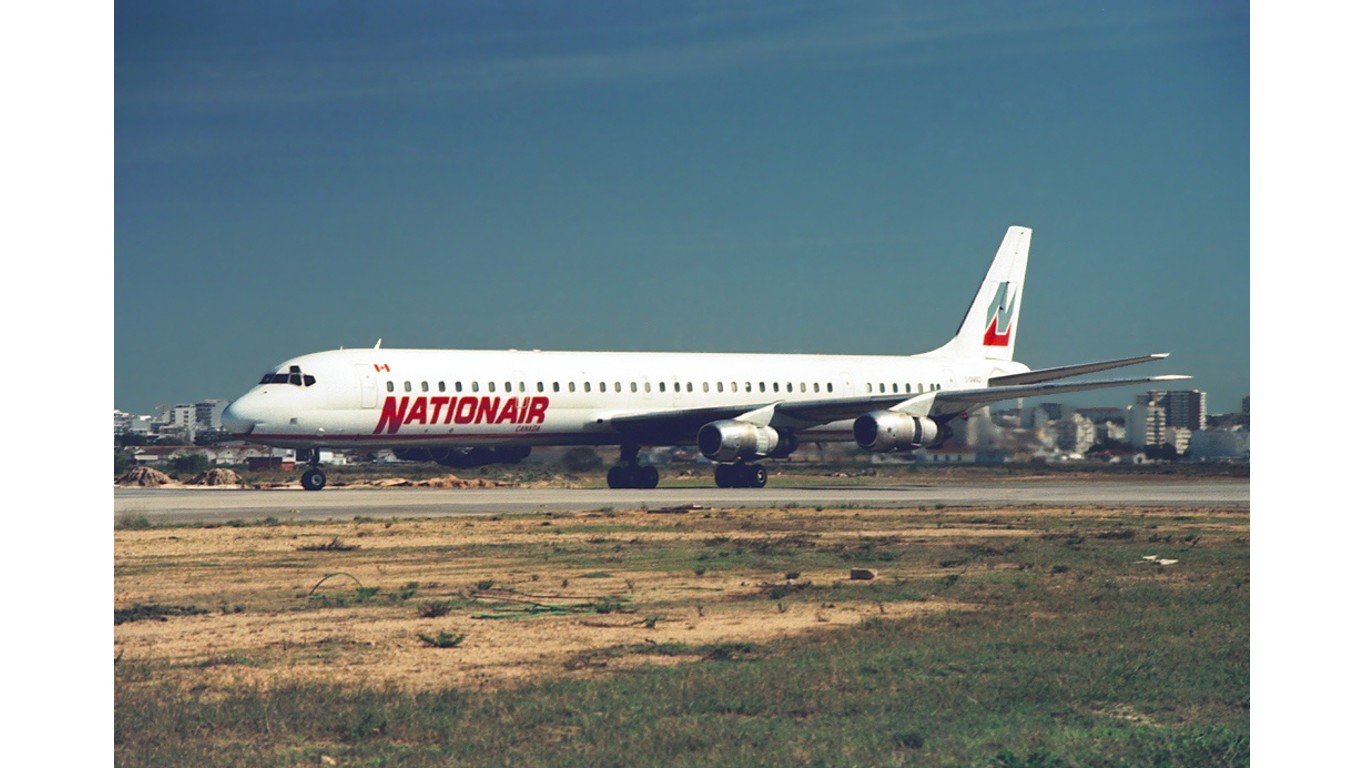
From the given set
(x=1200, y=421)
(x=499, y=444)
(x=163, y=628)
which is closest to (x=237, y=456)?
(x=499, y=444)

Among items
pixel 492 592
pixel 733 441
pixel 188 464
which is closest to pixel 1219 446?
pixel 492 592

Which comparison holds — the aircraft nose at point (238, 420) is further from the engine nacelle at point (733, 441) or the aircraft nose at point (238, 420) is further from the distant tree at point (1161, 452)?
the distant tree at point (1161, 452)

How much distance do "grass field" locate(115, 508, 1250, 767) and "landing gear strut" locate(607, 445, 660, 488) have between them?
20314 millimetres

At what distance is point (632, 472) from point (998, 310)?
1855 centimetres

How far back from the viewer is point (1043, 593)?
57.6 ft

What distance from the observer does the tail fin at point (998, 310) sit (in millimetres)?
55438

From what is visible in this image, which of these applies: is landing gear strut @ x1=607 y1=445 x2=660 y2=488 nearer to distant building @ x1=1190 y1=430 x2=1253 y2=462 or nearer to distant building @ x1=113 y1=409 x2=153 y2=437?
distant building @ x1=1190 y1=430 x2=1253 y2=462

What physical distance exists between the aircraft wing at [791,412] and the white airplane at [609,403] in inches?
2.1

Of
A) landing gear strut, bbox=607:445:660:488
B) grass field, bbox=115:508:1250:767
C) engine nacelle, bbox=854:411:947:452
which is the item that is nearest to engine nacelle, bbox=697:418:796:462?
landing gear strut, bbox=607:445:660:488

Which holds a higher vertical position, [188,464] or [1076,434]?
[1076,434]

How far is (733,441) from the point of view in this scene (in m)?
42.1

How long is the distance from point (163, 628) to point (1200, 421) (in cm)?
1911

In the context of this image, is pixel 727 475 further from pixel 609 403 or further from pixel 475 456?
pixel 475 456
